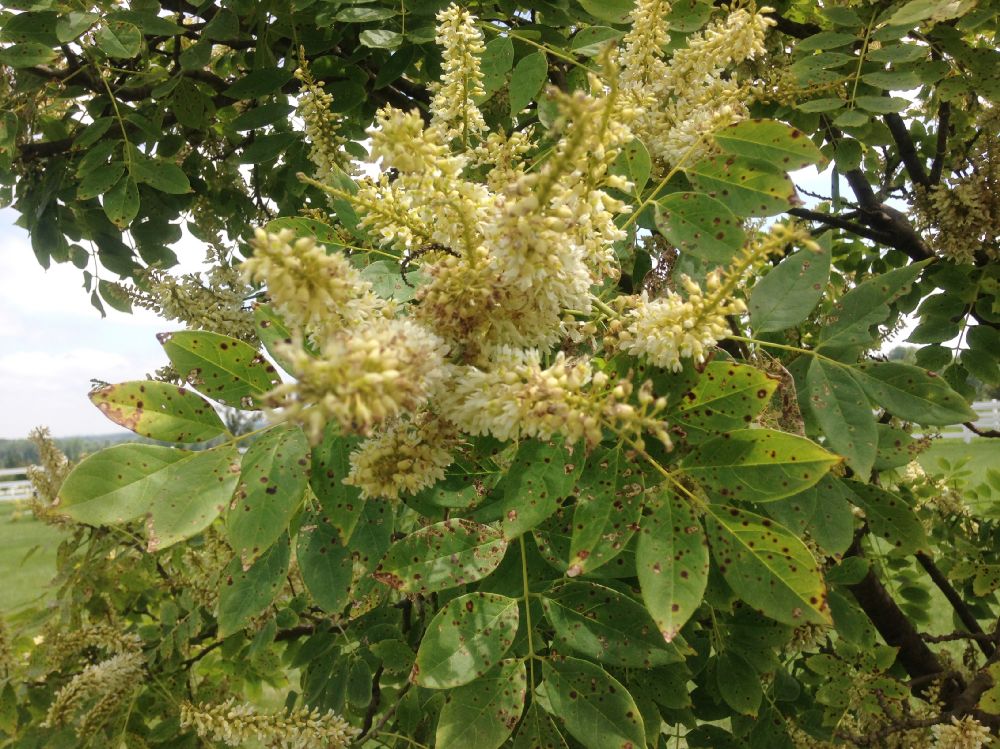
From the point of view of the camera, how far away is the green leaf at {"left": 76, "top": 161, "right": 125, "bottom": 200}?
1.98m

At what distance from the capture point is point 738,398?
37.5 inches

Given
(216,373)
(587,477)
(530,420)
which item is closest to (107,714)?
(216,373)

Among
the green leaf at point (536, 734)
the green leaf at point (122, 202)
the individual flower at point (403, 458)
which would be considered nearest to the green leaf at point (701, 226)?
the individual flower at point (403, 458)

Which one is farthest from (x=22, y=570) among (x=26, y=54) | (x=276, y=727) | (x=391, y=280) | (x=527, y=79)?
(x=391, y=280)

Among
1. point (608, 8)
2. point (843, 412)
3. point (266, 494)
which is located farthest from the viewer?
point (608, 8)

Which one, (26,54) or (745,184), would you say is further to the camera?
(26,54)

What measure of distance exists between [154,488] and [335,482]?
0.24 metres

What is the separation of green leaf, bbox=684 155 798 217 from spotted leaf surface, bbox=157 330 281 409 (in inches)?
29.2

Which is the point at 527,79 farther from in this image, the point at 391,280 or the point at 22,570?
the point at 22,570

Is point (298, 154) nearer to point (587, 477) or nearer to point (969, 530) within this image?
point (587, 477)

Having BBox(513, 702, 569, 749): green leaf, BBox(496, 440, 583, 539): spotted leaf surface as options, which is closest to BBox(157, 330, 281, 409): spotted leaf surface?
BBox(496, 440, 583, 539): spotted leaf surface

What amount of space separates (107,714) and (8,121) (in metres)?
1.63

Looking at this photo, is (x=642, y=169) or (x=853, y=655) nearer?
(x=642, y=169)

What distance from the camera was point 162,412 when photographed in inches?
39.6
